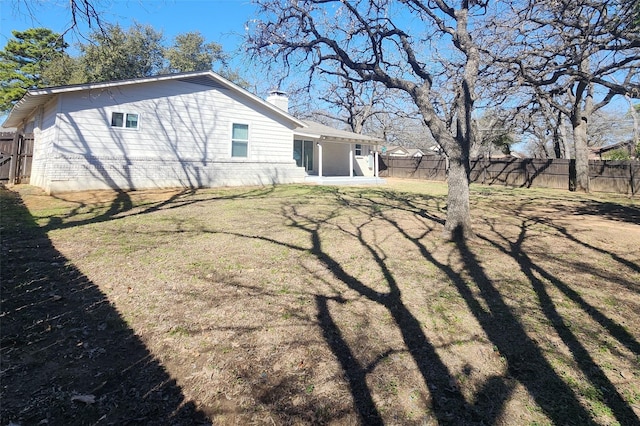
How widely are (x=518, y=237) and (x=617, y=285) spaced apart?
2.40 meters

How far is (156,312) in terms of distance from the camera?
10.8 feet

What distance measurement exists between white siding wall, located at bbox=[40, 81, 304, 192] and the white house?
0.10 ft

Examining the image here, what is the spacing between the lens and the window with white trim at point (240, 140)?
14.7m

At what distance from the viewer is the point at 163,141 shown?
1284 centimetres

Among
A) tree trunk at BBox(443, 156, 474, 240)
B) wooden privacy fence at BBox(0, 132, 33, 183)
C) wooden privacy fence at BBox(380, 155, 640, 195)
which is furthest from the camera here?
wooden privacy fence at BBox(380, 155, 640, 195)

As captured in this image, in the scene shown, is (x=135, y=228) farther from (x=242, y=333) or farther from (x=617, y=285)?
(x=617, y=285)

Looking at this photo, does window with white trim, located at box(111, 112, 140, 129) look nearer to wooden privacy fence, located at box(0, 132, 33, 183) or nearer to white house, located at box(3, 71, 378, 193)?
white house, located at box(3, 71, 378, 193)

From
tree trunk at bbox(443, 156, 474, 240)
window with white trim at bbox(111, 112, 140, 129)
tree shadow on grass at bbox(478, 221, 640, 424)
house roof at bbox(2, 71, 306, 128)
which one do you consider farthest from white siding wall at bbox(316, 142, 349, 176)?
tree shadow on grass at bbox(478, 221, 640, 424)

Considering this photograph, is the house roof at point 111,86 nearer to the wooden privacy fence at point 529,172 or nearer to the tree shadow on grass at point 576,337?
the tree shadow on grass at point 576,337

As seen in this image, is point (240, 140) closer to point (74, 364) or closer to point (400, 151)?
point (74, 364)

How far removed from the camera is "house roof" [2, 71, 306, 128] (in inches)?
415

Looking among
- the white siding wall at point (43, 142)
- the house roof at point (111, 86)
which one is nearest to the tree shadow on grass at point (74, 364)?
the house roof at point (111, 86)

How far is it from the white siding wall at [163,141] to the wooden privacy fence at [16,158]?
2.17 m

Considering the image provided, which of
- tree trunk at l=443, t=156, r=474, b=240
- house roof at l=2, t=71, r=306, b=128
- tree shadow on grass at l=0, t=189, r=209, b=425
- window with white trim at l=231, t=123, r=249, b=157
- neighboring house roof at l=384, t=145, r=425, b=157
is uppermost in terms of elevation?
neighboring house roof at l=384, t=145, r=425, b=157
